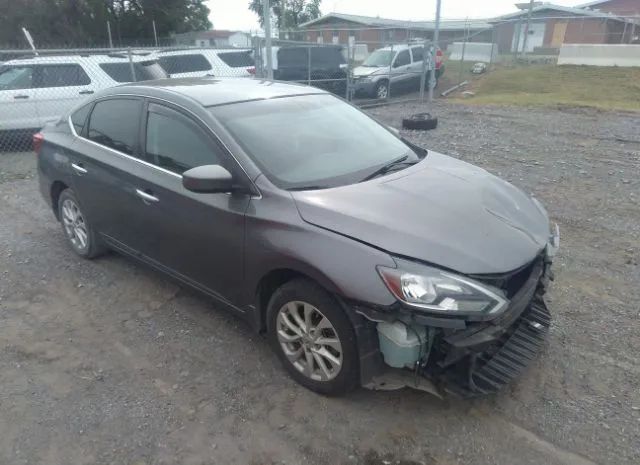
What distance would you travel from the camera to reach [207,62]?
36.5 feet

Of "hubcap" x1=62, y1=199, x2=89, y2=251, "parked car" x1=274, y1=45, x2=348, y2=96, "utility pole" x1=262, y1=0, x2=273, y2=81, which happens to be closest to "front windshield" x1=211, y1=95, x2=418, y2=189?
"hubcap" x1=62, y1=199, x2=89, y2=251

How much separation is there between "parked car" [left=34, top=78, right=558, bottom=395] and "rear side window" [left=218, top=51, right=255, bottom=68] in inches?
311

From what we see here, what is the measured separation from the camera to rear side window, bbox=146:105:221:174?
317 centimetres

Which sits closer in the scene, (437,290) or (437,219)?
(437,290)

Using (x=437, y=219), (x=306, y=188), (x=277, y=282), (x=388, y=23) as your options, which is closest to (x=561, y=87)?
(x=437, y=219)

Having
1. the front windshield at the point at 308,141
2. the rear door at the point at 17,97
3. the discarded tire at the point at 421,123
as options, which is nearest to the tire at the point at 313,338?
the front windshield at the point at 308,141

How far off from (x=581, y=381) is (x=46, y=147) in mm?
4737

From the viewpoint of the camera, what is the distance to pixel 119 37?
28359 millimetres

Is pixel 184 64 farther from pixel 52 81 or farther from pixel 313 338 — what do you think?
pixel 313 338

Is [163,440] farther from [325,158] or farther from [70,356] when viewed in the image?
[325,158]

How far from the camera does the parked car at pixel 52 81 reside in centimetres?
894

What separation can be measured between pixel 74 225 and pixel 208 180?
244 centimetres

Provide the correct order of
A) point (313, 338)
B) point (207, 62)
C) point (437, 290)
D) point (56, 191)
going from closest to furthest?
point (437, 290) < point (313, 338) < point (56, 191) < point (207, 62)

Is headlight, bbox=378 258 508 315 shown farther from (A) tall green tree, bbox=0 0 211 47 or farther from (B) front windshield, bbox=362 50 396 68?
(A) tall green tree, bbox=0 0 211 47
